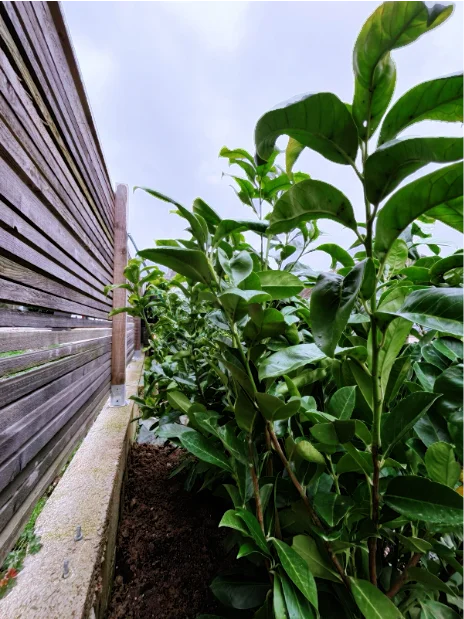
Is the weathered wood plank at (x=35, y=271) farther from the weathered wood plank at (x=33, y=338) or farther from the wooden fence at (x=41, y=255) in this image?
the weathered wood plank at (x=33, y=338)

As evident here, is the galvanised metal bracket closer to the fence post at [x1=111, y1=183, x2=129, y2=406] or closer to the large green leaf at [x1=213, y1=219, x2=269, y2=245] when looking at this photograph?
the fence post at [x1=111, y1=183, x2=129, y2=406]

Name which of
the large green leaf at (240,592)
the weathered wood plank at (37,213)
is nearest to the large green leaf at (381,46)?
the large green leaf at (240,592)

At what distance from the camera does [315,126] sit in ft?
1.18

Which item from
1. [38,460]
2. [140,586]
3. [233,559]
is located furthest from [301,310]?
[38,460]

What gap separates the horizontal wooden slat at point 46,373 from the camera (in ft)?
3.08

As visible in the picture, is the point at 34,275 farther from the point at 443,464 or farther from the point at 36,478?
the point at 443,464

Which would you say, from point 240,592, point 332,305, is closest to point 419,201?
point 332,305

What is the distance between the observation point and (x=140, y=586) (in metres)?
0.91

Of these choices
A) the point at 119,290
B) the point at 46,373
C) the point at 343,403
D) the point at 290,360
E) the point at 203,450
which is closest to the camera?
the point at 290,360

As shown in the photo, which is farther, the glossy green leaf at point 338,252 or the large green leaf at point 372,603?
the glossy green leaf at point 338,252

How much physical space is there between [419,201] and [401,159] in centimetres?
6

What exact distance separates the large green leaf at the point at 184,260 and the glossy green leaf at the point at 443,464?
18.4 inches

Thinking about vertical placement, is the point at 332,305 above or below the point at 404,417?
above

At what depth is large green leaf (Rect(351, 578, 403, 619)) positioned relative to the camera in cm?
42
